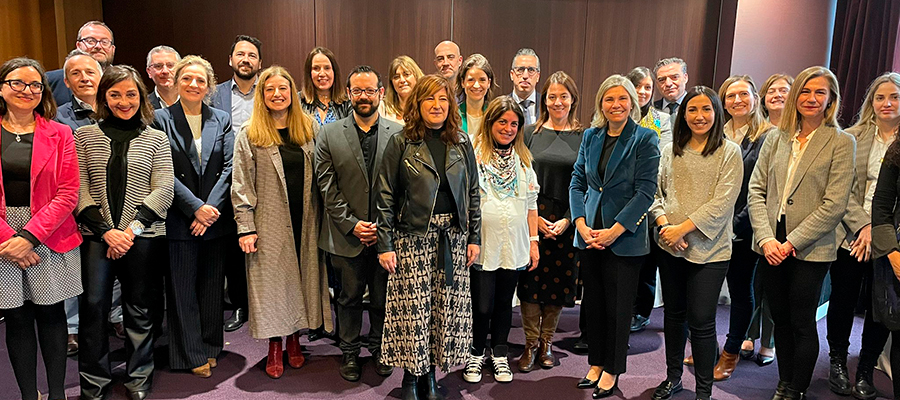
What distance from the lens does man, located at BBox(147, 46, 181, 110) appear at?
11.7 ft

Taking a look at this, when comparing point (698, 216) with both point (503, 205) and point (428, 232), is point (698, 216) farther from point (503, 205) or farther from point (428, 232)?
point (428, 232)

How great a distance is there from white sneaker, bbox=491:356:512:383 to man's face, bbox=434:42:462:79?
186 cm

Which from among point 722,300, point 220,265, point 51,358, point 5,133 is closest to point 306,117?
point 220,265

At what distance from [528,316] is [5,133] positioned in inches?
103

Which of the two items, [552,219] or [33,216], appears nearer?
[33,216]

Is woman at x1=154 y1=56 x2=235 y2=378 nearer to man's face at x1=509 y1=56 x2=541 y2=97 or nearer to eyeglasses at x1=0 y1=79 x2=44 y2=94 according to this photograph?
eyeglasses at x1=0 y1=79 x2=44 y2=94

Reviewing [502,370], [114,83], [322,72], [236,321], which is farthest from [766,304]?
[114,83]

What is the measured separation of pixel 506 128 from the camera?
9.53ft

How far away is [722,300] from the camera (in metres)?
4.61

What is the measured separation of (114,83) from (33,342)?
3.94 ft

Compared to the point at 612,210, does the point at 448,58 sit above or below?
above

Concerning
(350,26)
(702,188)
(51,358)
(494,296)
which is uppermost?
(350,26)

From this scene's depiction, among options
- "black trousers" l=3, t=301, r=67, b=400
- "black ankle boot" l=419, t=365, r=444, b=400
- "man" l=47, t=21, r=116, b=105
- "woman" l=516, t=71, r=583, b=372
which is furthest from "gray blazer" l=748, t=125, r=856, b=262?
"man" l=47, t=21, r=116, b=105

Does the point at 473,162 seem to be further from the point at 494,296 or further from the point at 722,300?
the point at 722,300
